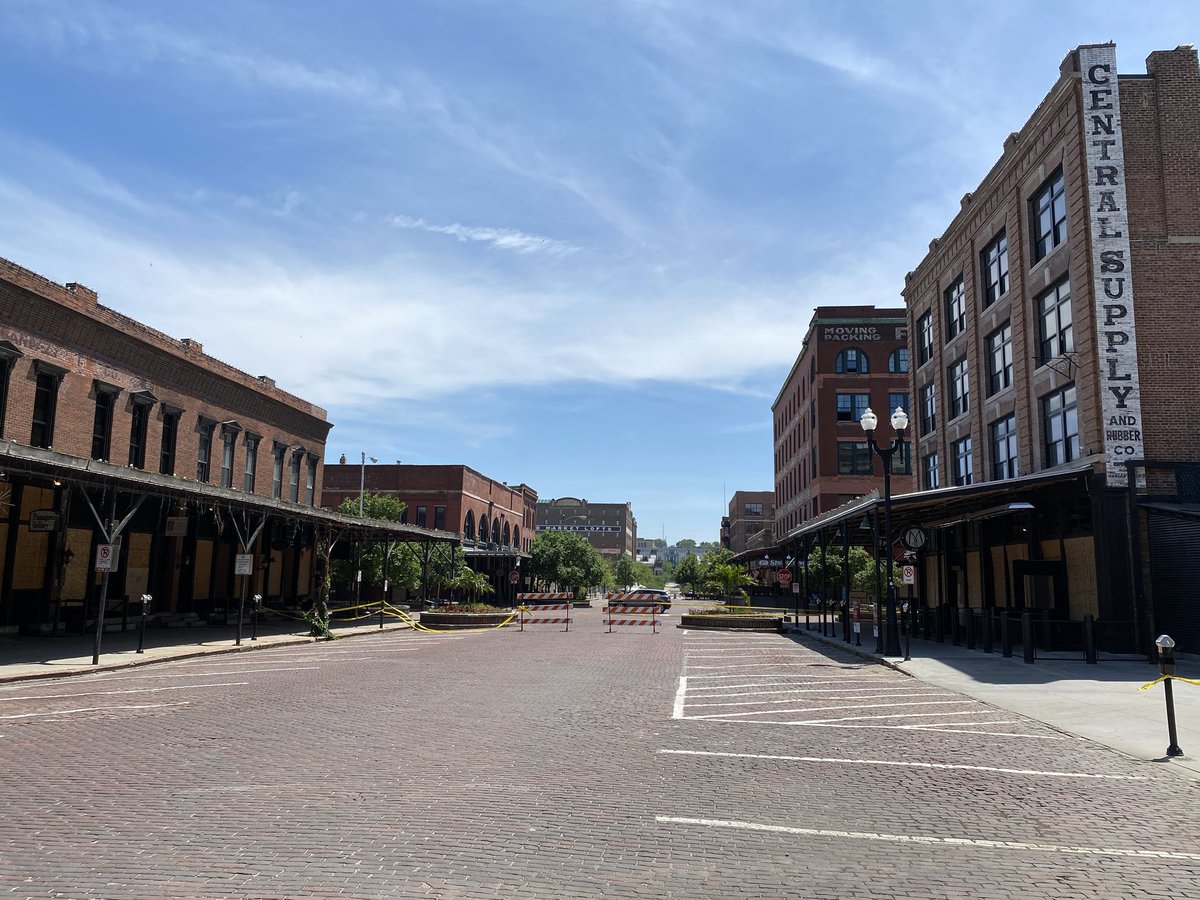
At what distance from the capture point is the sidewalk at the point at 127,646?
1800 cm

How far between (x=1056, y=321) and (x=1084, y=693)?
48.9ft

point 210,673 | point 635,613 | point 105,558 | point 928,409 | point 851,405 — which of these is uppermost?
point 851,405

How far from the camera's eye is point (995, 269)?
105ft

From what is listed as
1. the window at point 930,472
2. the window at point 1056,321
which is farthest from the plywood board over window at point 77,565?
the window at point 930,472

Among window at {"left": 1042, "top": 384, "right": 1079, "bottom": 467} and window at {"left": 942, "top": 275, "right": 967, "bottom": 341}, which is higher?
window at {"left": 942, "top": 275, "right": 967, "bottom": 341}

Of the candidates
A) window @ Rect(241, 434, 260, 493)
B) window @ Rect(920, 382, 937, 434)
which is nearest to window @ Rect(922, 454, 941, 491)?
window @ Rect(920, 382, 937, 434)

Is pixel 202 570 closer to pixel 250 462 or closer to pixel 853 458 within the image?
pixel 250 462

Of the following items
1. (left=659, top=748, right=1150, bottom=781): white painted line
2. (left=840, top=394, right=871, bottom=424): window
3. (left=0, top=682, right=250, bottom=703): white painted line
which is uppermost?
(left=840, top=394, right=871, bottom=424): window

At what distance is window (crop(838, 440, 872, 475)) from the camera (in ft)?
220

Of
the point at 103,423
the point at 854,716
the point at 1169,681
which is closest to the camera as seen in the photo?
the point at 1169,681

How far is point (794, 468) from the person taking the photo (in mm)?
80312

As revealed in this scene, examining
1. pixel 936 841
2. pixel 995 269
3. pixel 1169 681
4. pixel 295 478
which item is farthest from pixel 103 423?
pixel 995 269

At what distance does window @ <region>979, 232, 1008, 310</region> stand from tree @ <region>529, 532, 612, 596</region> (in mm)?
46044

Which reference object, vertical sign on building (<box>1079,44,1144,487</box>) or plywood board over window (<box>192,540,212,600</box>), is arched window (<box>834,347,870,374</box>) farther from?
plywood board over window (<box>192,540,212,600</box>)
